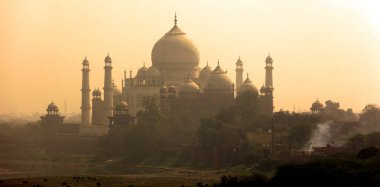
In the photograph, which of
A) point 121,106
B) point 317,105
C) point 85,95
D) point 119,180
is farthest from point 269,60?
point 119,180

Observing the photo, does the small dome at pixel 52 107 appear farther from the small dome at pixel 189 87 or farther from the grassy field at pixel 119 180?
the grassy field at pixel 119 180

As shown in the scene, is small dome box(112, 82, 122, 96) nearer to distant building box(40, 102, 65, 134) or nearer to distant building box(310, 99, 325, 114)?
distant building box(40, 102, 65, 134)

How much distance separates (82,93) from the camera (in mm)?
123312

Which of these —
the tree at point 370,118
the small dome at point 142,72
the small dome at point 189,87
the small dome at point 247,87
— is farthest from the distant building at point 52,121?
the tree at point 370,118

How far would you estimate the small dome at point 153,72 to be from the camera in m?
122

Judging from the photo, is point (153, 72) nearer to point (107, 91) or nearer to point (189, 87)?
point (107, 91)

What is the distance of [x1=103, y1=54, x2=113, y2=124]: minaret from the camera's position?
121750mm

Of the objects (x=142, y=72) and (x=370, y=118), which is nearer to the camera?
(x=370, y=118)

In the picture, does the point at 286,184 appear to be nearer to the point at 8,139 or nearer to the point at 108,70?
the point at 8,139

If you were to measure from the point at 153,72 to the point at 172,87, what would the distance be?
6.76 m


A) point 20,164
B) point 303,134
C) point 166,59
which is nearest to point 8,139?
point 20,164

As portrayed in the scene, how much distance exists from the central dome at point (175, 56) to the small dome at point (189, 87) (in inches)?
212

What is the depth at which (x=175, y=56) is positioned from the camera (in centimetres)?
12125

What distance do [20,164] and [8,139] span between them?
1143cm
